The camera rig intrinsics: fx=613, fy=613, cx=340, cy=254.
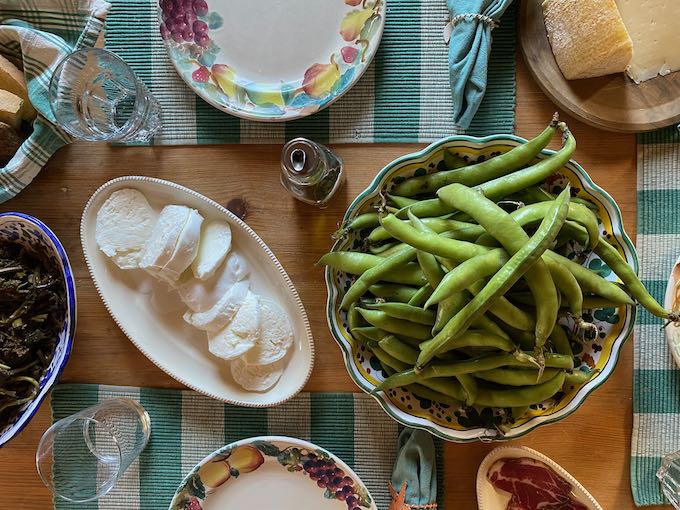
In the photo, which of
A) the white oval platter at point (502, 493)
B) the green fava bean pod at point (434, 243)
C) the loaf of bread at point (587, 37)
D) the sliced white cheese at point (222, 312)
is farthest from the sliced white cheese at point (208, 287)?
the loaf of bread at point (587, 37)

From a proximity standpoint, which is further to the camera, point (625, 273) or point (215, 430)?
point (215, 430)

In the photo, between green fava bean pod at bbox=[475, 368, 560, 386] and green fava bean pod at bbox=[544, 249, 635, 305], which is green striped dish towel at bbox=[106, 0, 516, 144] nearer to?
green fava bean pod at bbox=[544, 249, 635, 305]

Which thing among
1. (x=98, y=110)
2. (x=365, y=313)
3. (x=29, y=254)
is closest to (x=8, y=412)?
(x=29, y=254)

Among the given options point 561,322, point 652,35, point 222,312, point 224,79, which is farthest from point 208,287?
point 652,35

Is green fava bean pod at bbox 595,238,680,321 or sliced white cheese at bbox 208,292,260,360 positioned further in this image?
sliced white cheese at bbox 208,292,260,360

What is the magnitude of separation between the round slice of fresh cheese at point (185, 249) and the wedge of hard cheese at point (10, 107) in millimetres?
376

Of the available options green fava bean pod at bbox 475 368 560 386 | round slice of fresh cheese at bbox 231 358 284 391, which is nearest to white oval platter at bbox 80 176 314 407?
round slice of fresh cheese at bbox 231 358 284 391

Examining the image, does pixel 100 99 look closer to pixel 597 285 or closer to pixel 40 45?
pixel 40 45

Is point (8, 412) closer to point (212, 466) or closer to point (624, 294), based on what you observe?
point (212, 466)

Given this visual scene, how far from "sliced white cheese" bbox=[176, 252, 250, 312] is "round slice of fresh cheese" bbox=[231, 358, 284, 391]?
0.13m

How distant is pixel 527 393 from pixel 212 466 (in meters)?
0.62

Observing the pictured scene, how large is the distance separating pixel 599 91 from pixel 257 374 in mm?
836

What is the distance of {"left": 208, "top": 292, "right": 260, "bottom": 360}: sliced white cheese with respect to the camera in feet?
3.73

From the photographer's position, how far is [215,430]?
125 centimetres
